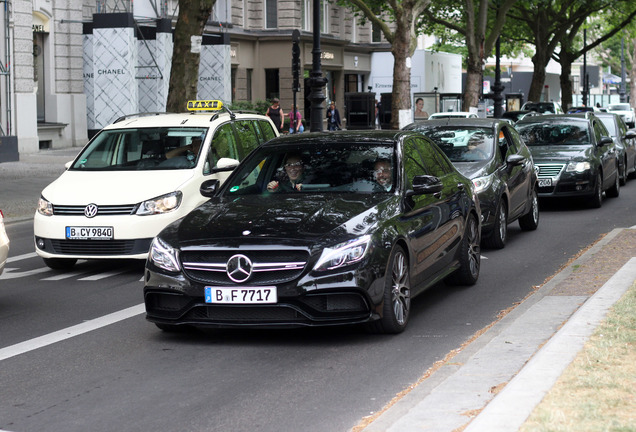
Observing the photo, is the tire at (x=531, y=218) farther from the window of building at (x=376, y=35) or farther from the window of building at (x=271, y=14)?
the window of building at (x=376, y=35)

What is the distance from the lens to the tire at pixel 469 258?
33.9ft

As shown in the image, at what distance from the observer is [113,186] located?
1183cm

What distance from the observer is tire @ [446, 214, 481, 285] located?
33.9ft

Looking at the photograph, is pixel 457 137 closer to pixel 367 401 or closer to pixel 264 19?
pixel 367 401

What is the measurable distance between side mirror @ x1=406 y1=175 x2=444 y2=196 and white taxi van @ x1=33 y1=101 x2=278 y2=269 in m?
3.56

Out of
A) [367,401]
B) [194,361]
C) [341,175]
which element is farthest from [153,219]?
[367,401]

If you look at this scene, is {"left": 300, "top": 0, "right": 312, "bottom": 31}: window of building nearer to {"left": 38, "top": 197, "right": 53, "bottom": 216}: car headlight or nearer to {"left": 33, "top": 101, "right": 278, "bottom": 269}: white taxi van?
{"left": 33, "top": 101, "right": 278, "bottom": 269}: white taxi van

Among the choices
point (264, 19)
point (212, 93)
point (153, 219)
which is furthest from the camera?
point (264, 19)

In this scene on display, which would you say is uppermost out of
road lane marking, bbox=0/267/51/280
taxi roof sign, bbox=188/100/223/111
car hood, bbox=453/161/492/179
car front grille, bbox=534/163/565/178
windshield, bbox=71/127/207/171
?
taxi roof sign, bbox=188/100/223/111

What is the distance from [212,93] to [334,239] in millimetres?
36072

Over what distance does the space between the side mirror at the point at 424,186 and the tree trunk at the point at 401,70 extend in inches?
889

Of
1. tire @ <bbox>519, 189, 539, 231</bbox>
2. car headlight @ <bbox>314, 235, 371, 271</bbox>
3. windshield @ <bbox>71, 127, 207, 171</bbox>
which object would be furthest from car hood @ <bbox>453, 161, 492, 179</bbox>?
car headlight @ <bbox>314, 235, 371, 271</bbox>

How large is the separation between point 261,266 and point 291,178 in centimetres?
168

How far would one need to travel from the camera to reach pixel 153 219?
11.5 m
